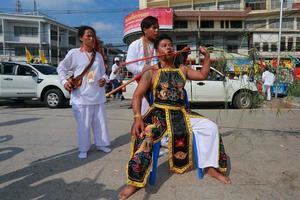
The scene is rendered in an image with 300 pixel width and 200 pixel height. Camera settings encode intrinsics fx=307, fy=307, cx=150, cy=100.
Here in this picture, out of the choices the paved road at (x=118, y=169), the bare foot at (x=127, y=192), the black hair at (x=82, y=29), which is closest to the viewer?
the bare foot at (x=127, y=192)

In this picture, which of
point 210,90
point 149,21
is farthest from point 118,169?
point 210,90

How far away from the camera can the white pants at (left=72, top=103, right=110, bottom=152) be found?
168 inches

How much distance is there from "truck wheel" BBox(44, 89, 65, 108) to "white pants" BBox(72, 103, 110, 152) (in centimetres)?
624

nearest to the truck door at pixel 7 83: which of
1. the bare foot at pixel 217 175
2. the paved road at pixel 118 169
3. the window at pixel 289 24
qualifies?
the paved road at pixel 118 169

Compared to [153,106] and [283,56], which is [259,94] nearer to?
[283,56]

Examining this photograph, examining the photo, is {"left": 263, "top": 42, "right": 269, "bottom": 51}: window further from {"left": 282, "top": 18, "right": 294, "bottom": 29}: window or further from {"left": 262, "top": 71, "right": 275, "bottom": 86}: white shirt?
{"left": 282, "top": 18, "right": 294, "bottom": 29}: window

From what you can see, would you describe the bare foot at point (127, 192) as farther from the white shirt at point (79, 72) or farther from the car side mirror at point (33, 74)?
the car side mirror at point (33, 74)

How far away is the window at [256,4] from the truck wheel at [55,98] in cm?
3666

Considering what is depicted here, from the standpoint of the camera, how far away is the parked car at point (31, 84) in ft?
34.2

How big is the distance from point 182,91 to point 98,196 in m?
1.41

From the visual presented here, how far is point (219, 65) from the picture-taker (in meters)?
4.63

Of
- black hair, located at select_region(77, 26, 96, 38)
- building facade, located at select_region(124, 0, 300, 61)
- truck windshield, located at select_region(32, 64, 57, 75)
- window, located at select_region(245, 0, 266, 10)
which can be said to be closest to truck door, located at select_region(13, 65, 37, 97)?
truck windshield, located at select_region(32, 64, 57, 75)

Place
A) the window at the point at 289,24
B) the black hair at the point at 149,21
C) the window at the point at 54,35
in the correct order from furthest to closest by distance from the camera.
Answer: the window at the point at 54,35 → the window at the point at 289,24 → the black hair at the point at 149,21

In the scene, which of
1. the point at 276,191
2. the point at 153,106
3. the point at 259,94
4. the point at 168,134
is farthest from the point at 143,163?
the point at 259,94
